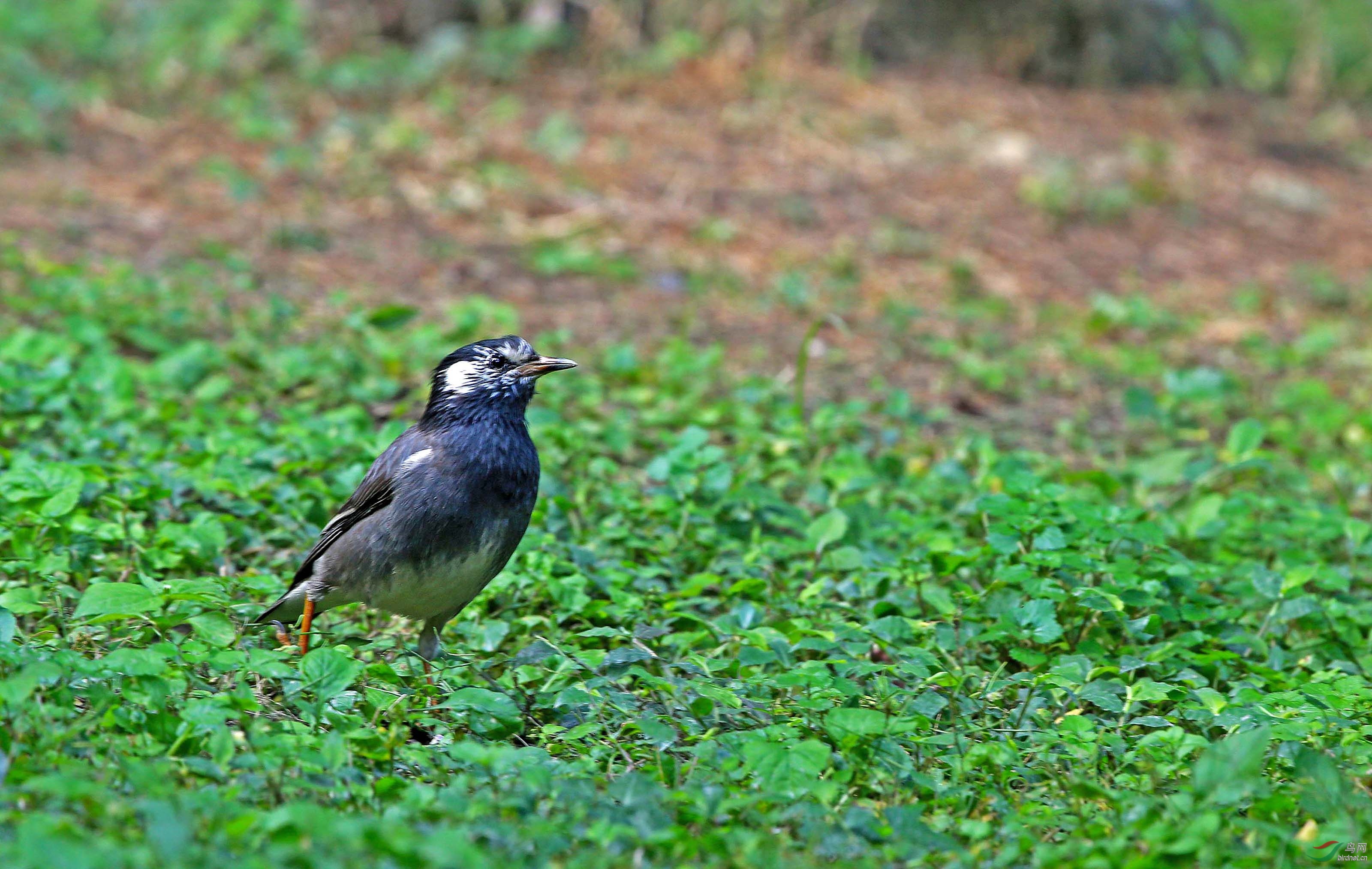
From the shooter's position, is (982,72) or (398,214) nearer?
(398,214)

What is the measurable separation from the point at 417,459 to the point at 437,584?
1.44 ft

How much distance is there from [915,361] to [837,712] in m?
5.08

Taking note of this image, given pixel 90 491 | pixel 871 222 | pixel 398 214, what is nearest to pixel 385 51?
pixel 398 214

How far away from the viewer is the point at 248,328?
760 cm

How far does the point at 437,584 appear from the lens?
4.51 metres

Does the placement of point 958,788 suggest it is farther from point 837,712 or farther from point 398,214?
point 398,214

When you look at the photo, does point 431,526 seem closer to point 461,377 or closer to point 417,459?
point 417,459

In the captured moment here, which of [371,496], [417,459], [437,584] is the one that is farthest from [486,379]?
[437,584]

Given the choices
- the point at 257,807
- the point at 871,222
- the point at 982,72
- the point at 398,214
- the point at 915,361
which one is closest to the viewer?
the point at 257,807
